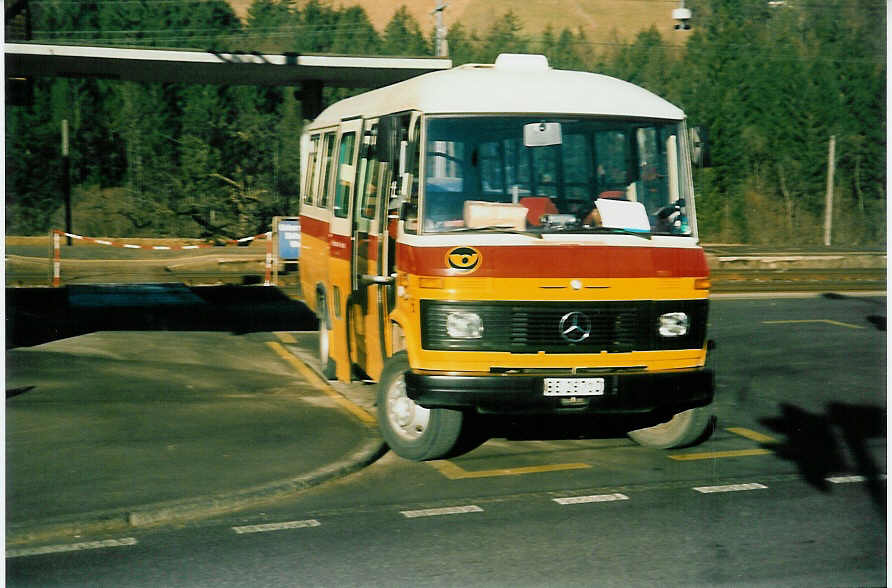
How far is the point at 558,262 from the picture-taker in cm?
884

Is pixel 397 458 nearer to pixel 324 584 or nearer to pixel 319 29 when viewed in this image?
pixel 324 584

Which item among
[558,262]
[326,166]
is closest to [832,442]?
[558,262]

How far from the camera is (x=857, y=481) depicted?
896 cm

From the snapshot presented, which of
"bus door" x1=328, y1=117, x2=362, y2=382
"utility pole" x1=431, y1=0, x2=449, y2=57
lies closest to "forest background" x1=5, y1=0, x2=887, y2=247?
"utility pole" x1=431, y1=0, x2=449, y2=57

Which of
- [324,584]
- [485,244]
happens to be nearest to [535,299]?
[485,244]

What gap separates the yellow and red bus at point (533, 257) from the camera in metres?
8.84

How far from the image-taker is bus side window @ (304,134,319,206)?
14383mm

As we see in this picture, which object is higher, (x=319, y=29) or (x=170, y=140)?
(x=319, y=29)

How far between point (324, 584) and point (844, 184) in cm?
7525

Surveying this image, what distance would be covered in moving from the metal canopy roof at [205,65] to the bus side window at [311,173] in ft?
18.5

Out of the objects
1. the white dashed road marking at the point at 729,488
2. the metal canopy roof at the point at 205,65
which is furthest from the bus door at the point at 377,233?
the metal canopy roof at the point at 205,65

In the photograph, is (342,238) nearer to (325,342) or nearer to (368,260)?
(368,260)

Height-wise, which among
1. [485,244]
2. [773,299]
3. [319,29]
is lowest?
[773,299]

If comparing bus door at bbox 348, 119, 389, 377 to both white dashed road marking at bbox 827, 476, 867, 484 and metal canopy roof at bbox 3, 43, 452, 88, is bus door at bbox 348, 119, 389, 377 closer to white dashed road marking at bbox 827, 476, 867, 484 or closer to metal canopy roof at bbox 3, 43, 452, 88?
white dashed road marking at bbox 827, 476, 867, 484
